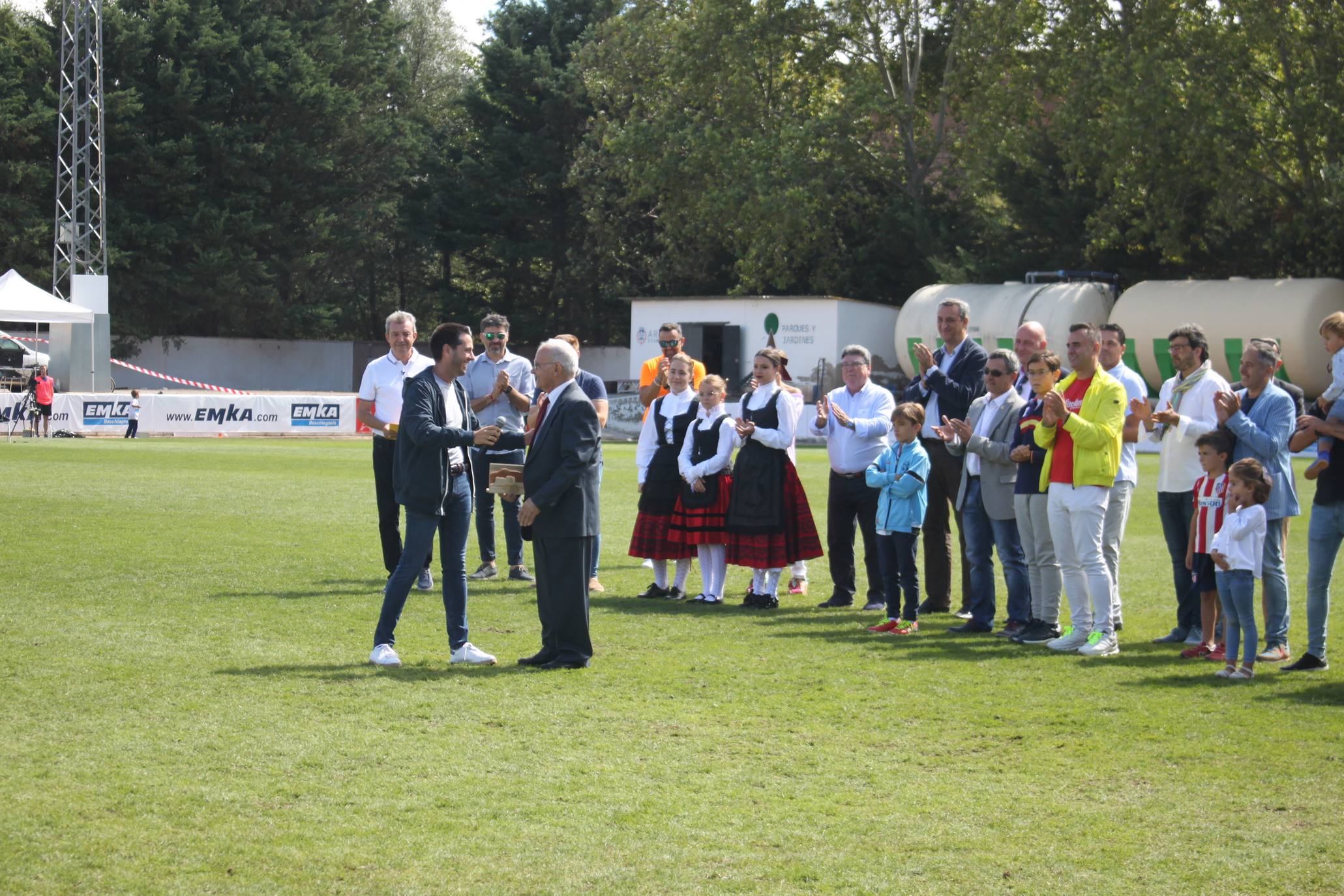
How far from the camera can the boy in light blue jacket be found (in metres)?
9.36

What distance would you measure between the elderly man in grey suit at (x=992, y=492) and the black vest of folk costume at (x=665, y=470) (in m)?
2.05

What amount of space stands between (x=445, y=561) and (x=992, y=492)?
3.66m

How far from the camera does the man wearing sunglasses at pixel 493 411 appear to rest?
10812mm

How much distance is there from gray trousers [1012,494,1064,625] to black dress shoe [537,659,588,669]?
3.00m

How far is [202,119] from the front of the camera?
5188 cm

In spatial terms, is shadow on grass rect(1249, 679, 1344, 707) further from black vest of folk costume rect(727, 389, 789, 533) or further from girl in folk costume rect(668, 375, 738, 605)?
girl in folk costume rect(668, 375, 738, 605)

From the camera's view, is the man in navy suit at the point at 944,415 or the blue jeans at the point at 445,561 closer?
the blue jeans at the point at 445,561

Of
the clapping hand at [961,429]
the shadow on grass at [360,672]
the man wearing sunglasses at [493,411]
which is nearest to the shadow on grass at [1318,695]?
the clapping hand at [961,429]

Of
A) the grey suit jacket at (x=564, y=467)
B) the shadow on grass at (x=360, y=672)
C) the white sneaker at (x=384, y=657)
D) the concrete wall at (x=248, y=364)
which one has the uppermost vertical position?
the concrete wall at (x=248, y=364)

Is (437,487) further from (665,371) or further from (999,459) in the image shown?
(665,371)

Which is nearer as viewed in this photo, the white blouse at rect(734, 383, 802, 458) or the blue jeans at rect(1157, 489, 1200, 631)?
the blue jeans at rect(1157, 489, 1200, 631)

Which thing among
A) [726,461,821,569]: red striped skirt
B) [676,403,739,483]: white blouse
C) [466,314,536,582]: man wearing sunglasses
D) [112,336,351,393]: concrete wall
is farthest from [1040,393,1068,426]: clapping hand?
[112,336,351,393]: concrete wall

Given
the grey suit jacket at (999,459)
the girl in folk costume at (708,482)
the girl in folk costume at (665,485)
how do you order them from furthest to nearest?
the girl in folk costume at (665,485) < the girl in folk costume at (708,482) < the grey suit jacket at (999,459)

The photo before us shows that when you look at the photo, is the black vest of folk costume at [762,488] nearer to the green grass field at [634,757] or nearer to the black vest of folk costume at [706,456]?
the black vest of folk costume at [706,456]
